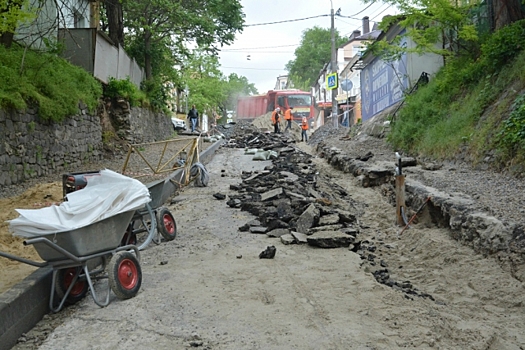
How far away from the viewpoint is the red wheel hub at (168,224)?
7.51m

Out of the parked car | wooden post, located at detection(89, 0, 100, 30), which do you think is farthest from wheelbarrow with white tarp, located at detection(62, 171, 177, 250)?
the parked car

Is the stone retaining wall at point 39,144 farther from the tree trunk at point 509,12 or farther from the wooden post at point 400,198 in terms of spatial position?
the tree trunk at point 509,12

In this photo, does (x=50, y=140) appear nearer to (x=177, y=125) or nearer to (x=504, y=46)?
(x=504, y=46)

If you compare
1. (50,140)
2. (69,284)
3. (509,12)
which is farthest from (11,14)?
(509,12)

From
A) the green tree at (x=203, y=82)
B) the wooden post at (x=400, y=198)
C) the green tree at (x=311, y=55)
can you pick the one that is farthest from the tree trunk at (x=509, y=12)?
the green tree at (x=311, y=55)

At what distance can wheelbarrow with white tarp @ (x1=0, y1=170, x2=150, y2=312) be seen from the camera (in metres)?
4.42

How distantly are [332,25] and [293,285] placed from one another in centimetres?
2693

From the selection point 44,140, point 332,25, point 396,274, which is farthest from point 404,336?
point 332,25

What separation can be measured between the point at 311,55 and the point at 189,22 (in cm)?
6359

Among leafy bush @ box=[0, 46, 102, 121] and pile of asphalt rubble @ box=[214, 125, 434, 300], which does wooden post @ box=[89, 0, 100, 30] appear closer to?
leafy bush @ box=[0, 46, 102, 121]

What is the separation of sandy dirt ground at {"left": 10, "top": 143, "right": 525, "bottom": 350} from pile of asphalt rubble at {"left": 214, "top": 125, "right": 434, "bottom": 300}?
0.18 meters

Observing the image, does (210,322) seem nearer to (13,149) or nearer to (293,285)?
(293,285)

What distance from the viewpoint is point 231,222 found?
348 inches

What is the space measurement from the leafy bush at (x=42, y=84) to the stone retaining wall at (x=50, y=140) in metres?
0.27
